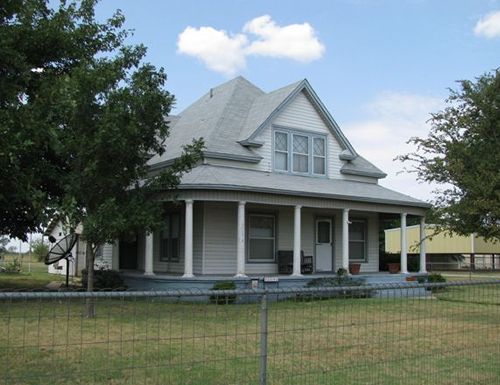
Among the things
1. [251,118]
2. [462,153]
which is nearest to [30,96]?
[251,118]

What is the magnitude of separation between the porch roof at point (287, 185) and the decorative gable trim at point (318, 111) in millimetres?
1331

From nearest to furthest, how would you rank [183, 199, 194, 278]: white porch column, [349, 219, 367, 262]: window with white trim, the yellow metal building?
1. [183, 199, 194, 278]: white porch column
2. [349, 219, 367, 262]: window with white trim
3. the yellow metal building

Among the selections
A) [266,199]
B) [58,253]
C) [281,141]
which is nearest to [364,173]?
[281,141]

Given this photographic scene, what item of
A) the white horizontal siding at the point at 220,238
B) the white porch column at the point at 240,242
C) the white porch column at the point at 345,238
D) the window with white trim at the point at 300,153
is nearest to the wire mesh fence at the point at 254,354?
the white porch column at the point at 240,242

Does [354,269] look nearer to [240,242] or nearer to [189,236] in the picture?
[240,242]

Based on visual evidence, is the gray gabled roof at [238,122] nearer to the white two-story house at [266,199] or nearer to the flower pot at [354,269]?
the white two-story house at [266,199]

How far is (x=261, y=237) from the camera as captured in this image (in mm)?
20797

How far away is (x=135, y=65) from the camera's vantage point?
14430 mm

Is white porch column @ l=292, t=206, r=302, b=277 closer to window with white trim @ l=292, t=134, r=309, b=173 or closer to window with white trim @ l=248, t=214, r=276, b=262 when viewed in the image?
window with white trim @ l=248, t=214, r=276, b=262

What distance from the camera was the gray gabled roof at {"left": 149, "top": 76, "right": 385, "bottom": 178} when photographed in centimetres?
2109

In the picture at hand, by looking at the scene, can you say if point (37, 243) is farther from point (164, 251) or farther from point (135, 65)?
point (135, 65)

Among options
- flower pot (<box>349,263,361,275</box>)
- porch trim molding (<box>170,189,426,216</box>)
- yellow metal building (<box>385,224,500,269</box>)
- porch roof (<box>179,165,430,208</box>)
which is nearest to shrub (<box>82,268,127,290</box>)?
porch trim molding (<box>170,189,426,216</box>)

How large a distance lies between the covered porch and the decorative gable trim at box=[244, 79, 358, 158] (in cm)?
257

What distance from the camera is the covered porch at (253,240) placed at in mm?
18234
